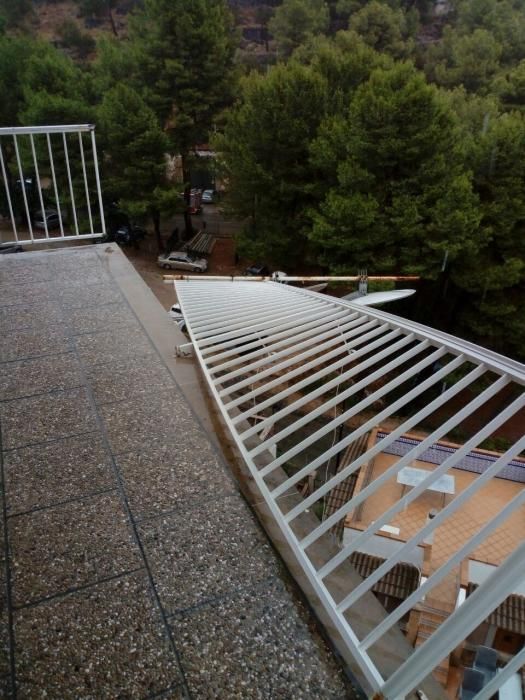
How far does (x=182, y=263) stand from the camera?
19953mm

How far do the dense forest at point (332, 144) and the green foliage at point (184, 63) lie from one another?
0.17 feet

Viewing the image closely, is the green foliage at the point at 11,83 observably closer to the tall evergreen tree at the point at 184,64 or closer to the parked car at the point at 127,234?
the tall evergreen tree at the point at 184,64

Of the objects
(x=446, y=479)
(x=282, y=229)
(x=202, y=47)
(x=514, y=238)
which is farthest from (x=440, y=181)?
(x=202, y=47)

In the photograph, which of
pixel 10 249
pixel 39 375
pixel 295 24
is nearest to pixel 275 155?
pixel 10 249

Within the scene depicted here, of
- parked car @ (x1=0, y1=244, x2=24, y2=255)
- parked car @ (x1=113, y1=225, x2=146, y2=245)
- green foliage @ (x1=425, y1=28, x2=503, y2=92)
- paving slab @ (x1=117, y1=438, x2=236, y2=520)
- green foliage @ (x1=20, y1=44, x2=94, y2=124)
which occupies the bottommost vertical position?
parked car @ (x1=113, y1=225, x2=146, y2=245)

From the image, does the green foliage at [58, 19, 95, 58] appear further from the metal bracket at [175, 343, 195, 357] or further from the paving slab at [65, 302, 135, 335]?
the metal bracket at [175, 343, 195, 357]

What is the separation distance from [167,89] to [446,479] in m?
18.1

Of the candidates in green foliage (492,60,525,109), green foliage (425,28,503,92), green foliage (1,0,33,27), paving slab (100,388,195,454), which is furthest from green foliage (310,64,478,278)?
green foliage (1,0,33,27)

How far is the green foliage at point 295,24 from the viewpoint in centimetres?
2944

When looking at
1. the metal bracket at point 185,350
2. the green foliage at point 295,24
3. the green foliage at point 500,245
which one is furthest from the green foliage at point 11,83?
the metal bracket at point 185,350

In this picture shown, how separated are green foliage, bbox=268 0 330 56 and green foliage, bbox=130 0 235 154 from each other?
35.1 ft

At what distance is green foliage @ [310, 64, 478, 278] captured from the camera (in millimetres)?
12648

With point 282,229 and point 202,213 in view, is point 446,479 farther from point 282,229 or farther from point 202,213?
point 202,213

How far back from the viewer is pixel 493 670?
2.13 meters
